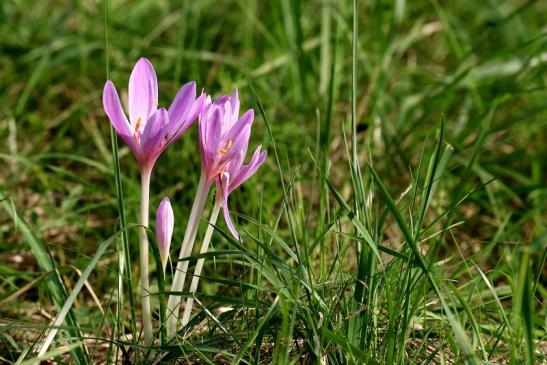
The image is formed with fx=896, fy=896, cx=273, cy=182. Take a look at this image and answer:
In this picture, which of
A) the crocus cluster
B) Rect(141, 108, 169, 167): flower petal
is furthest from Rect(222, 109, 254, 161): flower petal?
Rect(141, 108, 169, 167): flower petal

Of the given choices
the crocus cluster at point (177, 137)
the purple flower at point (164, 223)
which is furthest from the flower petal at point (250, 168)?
the purple flower at point (164, 223)

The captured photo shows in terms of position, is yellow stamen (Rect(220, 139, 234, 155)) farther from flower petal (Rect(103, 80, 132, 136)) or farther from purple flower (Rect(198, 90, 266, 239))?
flower petal (Rect(103, 80, 132, 136))

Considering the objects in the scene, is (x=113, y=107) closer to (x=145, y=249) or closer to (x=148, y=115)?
(x=148, y=115)

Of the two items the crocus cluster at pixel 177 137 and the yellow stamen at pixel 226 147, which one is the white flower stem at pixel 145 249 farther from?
the yellow stamen at pixel 226 147

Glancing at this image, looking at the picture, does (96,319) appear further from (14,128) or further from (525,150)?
(525,150)

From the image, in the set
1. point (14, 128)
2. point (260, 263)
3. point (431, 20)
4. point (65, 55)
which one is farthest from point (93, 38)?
point (260, 263)

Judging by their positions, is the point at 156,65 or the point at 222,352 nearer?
the point at 222,352

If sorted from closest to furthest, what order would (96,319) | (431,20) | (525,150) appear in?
(96,319) < (525,150) < (431,20)

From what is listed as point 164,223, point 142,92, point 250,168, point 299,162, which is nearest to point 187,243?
point 164,223
